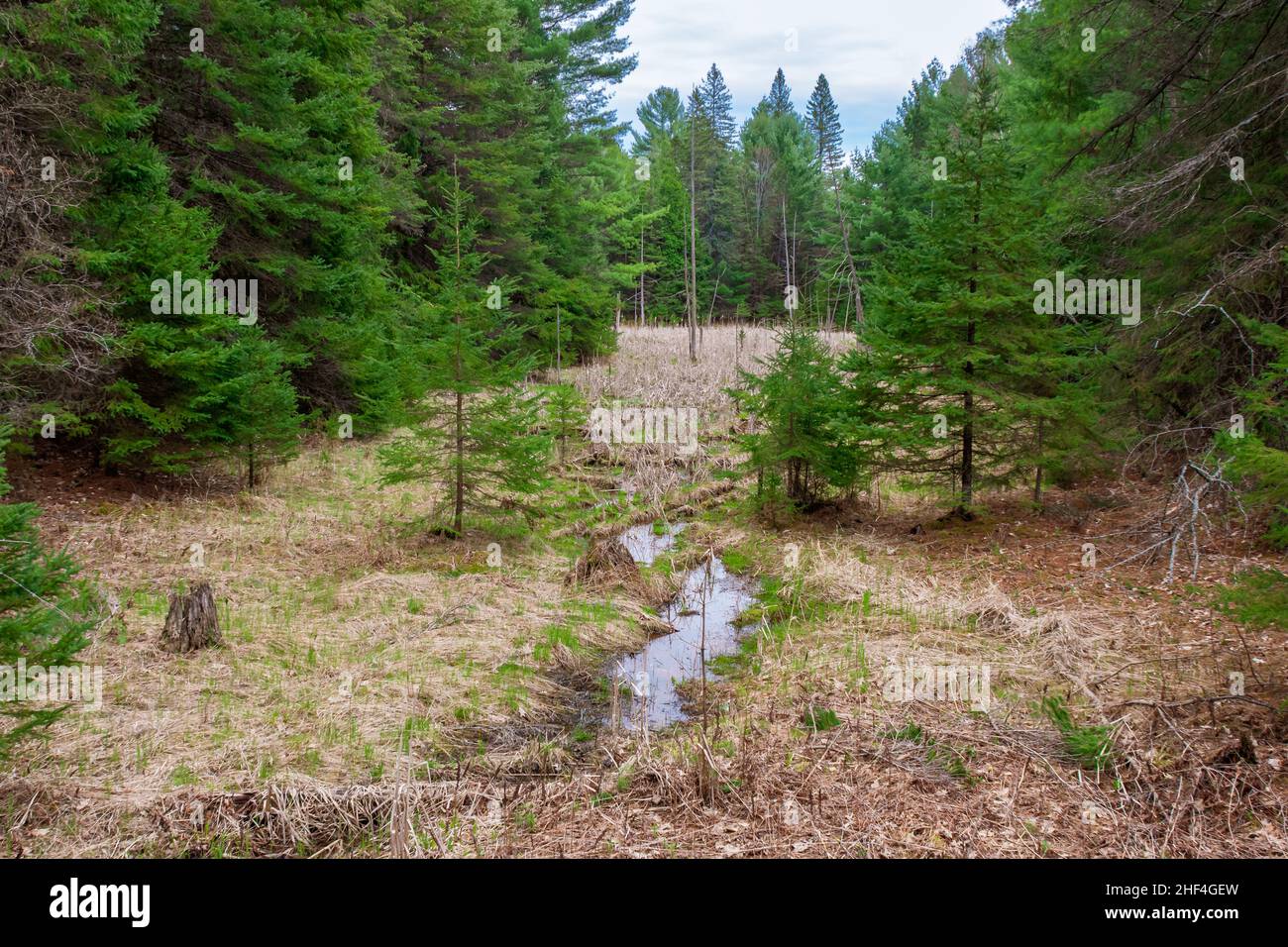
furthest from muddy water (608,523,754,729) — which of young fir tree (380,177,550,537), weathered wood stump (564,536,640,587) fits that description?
young fir tree (380,177,550,537)

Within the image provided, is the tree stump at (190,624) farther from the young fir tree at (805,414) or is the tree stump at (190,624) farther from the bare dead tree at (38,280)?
the young fir tree at (805,414)

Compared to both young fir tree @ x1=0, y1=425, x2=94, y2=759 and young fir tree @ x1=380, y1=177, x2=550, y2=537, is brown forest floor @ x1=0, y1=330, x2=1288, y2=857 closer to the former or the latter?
young fir tree @ x1=0, y1=425, x2=94, y2=759

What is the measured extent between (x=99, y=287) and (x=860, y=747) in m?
9.34

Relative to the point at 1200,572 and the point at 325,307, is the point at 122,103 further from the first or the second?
the point at 1200,572

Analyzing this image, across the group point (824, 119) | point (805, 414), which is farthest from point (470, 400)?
point (824, 119)

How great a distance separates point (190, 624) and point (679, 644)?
14.0 ft

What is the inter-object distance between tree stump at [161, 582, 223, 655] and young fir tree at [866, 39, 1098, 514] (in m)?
7.26

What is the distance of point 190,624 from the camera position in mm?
6641

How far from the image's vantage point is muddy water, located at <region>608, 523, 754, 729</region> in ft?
21.6

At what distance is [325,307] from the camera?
15008 mm

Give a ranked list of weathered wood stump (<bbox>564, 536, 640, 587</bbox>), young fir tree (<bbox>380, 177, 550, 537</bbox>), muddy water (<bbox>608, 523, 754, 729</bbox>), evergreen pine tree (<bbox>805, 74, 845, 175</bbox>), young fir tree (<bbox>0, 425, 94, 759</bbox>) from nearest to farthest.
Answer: young fir tree (<bbox>0, 425, 94, 759</bbox>) → muddy water (<bbox>608, 523, 754, 729</bbox>) → weathered wood stump (<bbox>564, 536, 640, 587</bbox>) → young fir tree (<bbox>380, 177, 550, 537</bbox>) → evergreen pine tree (<bbox>805, 74, 845, 175</bbox>)

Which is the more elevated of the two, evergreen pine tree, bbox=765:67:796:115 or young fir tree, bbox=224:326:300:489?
evergreen pine tree, bbox=765:67:796:115

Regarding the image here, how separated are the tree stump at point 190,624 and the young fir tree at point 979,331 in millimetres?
7262

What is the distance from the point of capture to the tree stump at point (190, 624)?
661 cm
